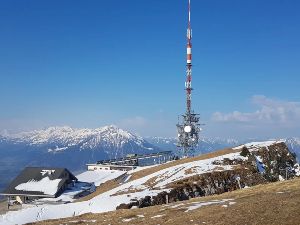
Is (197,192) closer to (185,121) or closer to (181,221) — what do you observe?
(181,221)

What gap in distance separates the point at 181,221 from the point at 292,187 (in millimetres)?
15502

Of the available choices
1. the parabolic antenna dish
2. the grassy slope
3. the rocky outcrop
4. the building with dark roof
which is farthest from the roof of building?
the parabolic antenna dish

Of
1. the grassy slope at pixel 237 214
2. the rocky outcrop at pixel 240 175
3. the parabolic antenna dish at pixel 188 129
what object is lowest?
the grassy slope at pixel 237 214

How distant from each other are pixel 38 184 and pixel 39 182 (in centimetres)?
98

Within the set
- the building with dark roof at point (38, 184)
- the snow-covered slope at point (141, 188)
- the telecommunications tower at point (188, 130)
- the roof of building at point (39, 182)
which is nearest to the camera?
the snow-covered slope at point (141, 188)

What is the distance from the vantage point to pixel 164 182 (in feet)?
224

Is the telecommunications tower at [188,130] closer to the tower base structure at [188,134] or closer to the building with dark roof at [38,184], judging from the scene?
the tower base structure at [188,134]

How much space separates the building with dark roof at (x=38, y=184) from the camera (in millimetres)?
89562

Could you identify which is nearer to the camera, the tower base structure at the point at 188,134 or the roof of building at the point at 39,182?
the roof of building at the point at 39,182

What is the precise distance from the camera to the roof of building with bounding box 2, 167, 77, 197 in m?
89.9

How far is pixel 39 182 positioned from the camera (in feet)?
308

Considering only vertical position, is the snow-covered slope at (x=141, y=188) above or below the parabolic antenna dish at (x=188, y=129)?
below

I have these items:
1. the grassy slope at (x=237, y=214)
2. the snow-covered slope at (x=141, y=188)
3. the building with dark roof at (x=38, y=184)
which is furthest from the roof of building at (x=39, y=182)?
the grassy slope at (x=237, y=214)

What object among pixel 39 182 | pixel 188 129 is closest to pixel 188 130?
pixel 188 129
